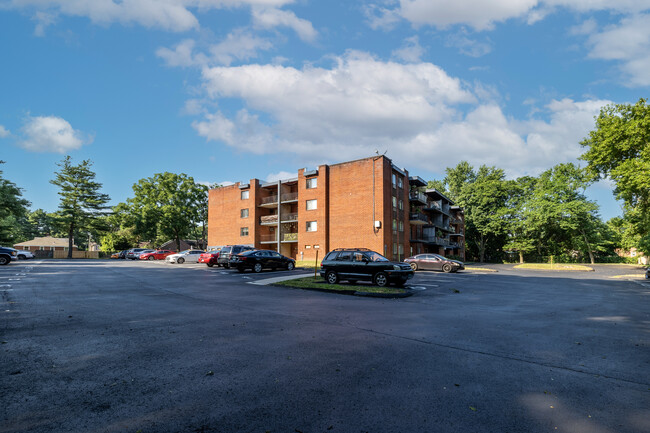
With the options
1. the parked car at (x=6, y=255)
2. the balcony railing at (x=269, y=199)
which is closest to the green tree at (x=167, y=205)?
the balcony railing at (x=269, y=199)

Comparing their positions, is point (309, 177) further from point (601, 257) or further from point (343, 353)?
point (601, 257)

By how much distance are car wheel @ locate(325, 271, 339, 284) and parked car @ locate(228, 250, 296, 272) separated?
8.58m

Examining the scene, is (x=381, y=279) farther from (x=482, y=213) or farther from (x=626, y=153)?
(x=482, y=213)

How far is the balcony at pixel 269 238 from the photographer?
45.9 meters

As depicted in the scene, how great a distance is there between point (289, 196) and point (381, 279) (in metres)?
30.7

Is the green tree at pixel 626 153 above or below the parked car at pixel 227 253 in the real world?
above

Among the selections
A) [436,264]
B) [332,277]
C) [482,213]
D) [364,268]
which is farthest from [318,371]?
[482,213]

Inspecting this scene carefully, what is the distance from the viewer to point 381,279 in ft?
50.1

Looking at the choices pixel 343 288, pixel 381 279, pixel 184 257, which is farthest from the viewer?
pixel 184 257

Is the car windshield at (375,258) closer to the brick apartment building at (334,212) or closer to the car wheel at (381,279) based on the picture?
the car wheel at (381,279)

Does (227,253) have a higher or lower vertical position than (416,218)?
lower

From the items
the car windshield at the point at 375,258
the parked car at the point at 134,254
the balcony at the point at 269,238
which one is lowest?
the parked car at the point at 134,254

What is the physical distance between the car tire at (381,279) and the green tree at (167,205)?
170 feet

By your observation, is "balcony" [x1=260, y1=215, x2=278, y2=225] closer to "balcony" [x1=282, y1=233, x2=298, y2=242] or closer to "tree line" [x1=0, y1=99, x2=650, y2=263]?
"balcony" [x1=282, y1=233, x2=298, y2=242]
